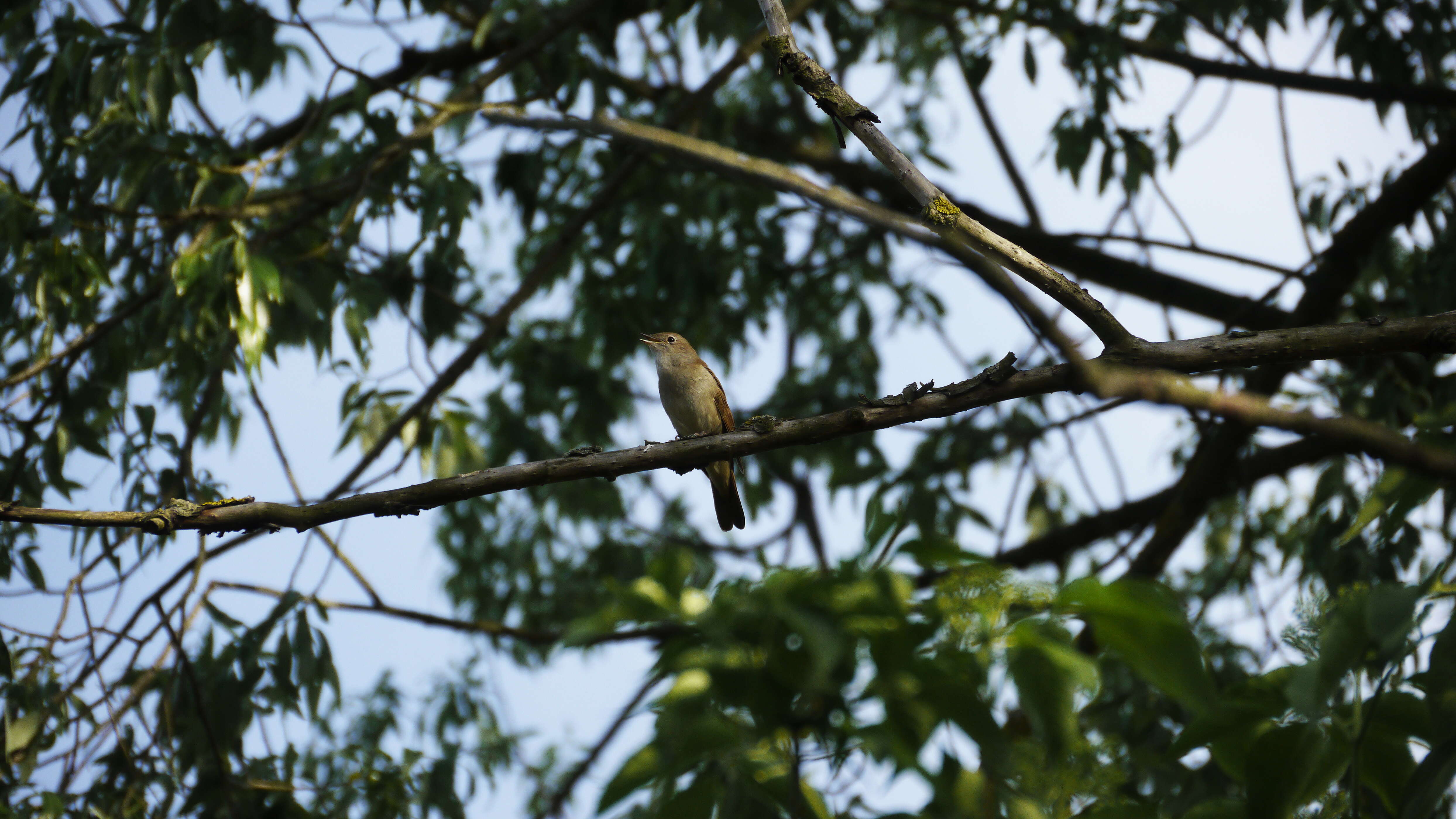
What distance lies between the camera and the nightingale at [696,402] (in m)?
6.69

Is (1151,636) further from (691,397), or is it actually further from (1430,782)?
(691,397)

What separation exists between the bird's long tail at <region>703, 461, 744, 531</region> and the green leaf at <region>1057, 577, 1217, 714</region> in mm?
4982

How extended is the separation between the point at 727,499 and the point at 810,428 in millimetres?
4149

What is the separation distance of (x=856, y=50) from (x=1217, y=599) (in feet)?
17.2

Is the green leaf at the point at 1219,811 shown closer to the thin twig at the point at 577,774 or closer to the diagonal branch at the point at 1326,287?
the diagonal branch at the point at 1326,287

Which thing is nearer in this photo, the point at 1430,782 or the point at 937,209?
the point at 1430,782

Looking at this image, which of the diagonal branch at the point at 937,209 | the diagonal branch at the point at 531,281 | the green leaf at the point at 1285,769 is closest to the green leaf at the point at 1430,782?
the green leaf at the point at 1285,769

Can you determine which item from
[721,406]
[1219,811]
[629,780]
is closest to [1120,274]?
[721,406]

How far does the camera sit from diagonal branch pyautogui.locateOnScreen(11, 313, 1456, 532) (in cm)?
242

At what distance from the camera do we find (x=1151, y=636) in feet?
5.44

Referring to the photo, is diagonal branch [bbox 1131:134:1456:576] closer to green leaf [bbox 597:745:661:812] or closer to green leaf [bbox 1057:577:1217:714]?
green leaf [bbox 1057:577:1217:714]

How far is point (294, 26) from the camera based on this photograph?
5277mm

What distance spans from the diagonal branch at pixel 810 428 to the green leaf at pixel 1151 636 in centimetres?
60

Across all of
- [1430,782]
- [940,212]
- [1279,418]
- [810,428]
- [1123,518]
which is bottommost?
[1430,782]
